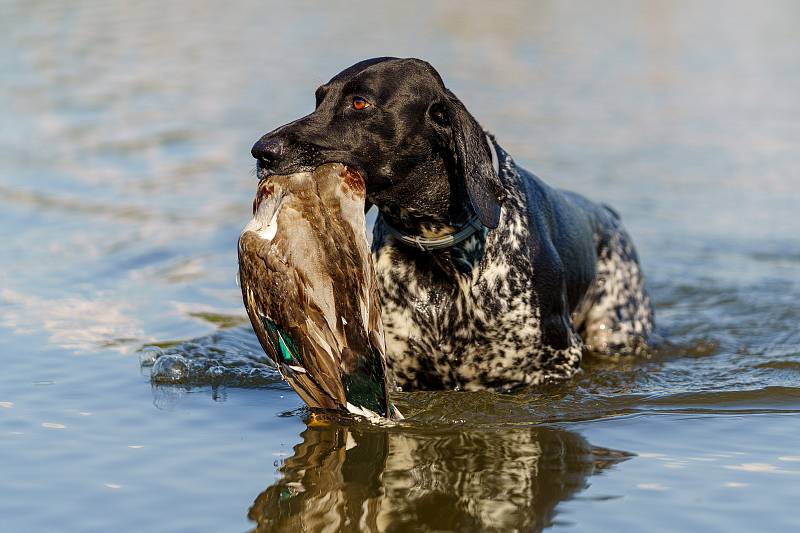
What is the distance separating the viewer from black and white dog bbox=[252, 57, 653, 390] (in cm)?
518

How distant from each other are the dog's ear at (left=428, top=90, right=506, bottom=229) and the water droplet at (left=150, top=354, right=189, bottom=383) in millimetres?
1725

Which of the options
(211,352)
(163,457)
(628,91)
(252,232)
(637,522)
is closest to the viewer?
(637,522)

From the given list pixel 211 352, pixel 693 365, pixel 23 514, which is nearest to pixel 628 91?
pixel 693 365

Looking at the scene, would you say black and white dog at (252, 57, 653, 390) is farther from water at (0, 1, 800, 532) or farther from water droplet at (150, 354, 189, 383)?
water droplet at (150, 354, 189, 383)

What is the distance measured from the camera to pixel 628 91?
15.5m

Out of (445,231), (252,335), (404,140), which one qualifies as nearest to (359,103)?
(404,140)

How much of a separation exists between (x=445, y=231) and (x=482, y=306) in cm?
40

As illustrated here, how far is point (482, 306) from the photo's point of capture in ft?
18.8

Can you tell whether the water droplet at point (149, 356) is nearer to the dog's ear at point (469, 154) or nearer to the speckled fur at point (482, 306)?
the speckled fur at point (482, 306)

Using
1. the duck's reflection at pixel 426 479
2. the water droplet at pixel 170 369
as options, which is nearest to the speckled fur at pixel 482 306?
the duck's reflection at pixel 426 479

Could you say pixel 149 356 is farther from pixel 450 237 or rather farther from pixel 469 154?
pixel 469 154

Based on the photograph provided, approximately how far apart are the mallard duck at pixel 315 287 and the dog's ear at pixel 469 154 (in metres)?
0.66

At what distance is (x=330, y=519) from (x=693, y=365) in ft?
11.0

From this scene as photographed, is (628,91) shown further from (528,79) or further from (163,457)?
(163,457)
